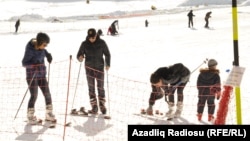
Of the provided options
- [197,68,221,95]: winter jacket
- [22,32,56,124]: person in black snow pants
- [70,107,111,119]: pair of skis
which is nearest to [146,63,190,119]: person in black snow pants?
[197,68,221,95]: winter jacket

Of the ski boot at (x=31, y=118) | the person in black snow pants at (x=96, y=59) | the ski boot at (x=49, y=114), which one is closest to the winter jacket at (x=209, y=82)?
the person in black snow pants at (x=96, y=59)

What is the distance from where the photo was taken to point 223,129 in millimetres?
5719

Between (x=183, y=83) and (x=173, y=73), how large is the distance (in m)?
0.35

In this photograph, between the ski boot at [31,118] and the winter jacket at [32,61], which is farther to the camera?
the ski boot at [31,118]

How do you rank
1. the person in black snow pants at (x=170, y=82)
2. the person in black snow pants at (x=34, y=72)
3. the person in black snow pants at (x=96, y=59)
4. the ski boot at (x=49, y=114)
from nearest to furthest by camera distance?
the person in black snow pants at (x=34, y=72), the ski boot at (x=49, y=114), the person in black snow pants at (x=170, y=82), the person in black snow pants at (x=96, y=59)

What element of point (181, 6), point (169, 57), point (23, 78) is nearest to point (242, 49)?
point (169, 57)

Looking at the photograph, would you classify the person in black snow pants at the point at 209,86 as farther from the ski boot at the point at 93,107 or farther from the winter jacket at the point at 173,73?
the ski boot at the point at 93,107

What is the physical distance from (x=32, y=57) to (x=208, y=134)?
143 inches

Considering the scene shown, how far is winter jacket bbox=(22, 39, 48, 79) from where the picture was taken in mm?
7398

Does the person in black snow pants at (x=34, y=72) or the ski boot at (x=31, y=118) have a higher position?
the person in black snow pants at (x=34, y=72)

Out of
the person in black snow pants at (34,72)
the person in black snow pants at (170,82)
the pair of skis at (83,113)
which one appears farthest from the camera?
the pair of skis at (83,113)

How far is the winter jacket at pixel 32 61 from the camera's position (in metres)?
7.40

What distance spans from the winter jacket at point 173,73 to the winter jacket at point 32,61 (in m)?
2.28

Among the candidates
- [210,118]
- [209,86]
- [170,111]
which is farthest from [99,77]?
[210,118]
